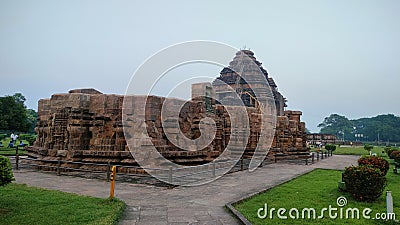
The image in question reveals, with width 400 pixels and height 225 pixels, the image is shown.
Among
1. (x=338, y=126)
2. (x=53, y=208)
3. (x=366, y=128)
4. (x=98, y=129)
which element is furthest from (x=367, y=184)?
(x=338, y=126)

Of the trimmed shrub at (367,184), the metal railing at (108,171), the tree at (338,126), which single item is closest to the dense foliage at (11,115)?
the metal railing at (108,171)

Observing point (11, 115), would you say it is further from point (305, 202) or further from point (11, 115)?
point (305, 202)

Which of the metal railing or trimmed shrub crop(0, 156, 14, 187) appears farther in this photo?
the metal railing

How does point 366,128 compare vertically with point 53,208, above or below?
above

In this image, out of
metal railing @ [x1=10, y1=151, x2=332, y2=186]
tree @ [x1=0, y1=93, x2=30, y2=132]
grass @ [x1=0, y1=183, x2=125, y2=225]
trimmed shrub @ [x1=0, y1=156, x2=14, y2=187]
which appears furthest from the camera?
tree @ [x1=0, y1=93, x2=30, y2=132]

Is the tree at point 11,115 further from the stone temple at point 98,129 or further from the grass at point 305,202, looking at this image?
the grass at point 305,202

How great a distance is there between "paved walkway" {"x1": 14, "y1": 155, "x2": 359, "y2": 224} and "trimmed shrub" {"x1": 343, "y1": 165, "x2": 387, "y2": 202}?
2.82 meters

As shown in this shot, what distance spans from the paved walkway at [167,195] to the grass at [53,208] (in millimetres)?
444

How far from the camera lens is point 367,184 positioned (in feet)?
25.8

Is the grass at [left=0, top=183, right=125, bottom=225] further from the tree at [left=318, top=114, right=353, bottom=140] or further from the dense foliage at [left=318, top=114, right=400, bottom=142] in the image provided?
the tree at [left=318, top=114, right=353, bottom=140]

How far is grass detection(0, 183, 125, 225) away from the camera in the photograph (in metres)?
5.35

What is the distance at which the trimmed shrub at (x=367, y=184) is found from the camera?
308 inches

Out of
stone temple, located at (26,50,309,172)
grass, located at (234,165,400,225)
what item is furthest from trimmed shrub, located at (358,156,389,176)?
stone temple, located at (26,50,309,172)

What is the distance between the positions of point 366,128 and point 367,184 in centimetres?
10556
